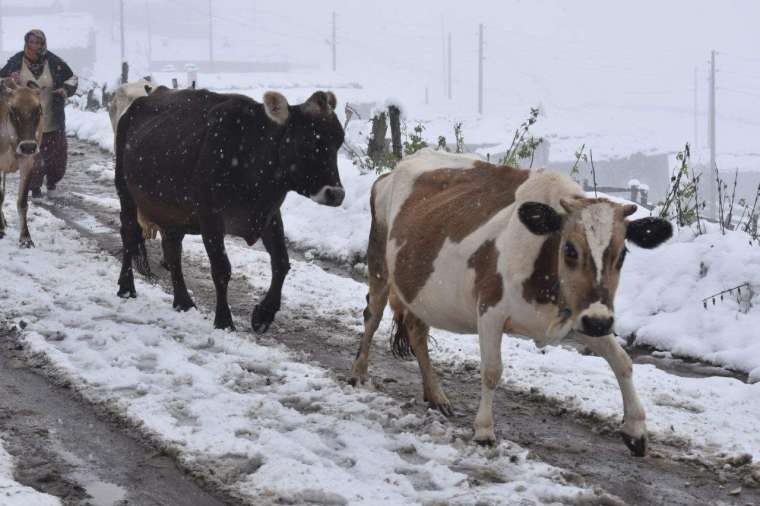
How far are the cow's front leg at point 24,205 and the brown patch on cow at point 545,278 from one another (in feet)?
22.7

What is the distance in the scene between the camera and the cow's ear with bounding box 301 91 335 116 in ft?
25.8

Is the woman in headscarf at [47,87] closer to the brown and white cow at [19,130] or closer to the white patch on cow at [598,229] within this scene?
the brown and white cow at [19,130]

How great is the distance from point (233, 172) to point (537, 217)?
3.54 meters

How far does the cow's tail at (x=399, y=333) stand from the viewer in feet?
21.8

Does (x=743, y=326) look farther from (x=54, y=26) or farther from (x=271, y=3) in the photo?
(x=271, y=3)

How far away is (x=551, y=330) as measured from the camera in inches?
211

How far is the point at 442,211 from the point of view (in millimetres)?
6125

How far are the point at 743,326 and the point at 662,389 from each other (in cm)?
154

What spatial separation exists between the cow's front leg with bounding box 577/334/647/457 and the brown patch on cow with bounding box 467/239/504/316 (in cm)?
58

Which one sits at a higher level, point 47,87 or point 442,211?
point 47,87

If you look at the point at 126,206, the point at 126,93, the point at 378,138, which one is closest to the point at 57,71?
the point at 126,93

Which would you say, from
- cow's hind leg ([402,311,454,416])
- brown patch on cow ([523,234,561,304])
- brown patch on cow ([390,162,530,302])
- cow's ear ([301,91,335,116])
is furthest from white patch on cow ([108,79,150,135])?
brown patch on cow ([523,234,561,304])

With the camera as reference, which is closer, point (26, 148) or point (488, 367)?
point (488, 367)

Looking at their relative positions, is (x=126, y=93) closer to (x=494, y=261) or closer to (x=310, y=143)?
(x=310, y=143)
